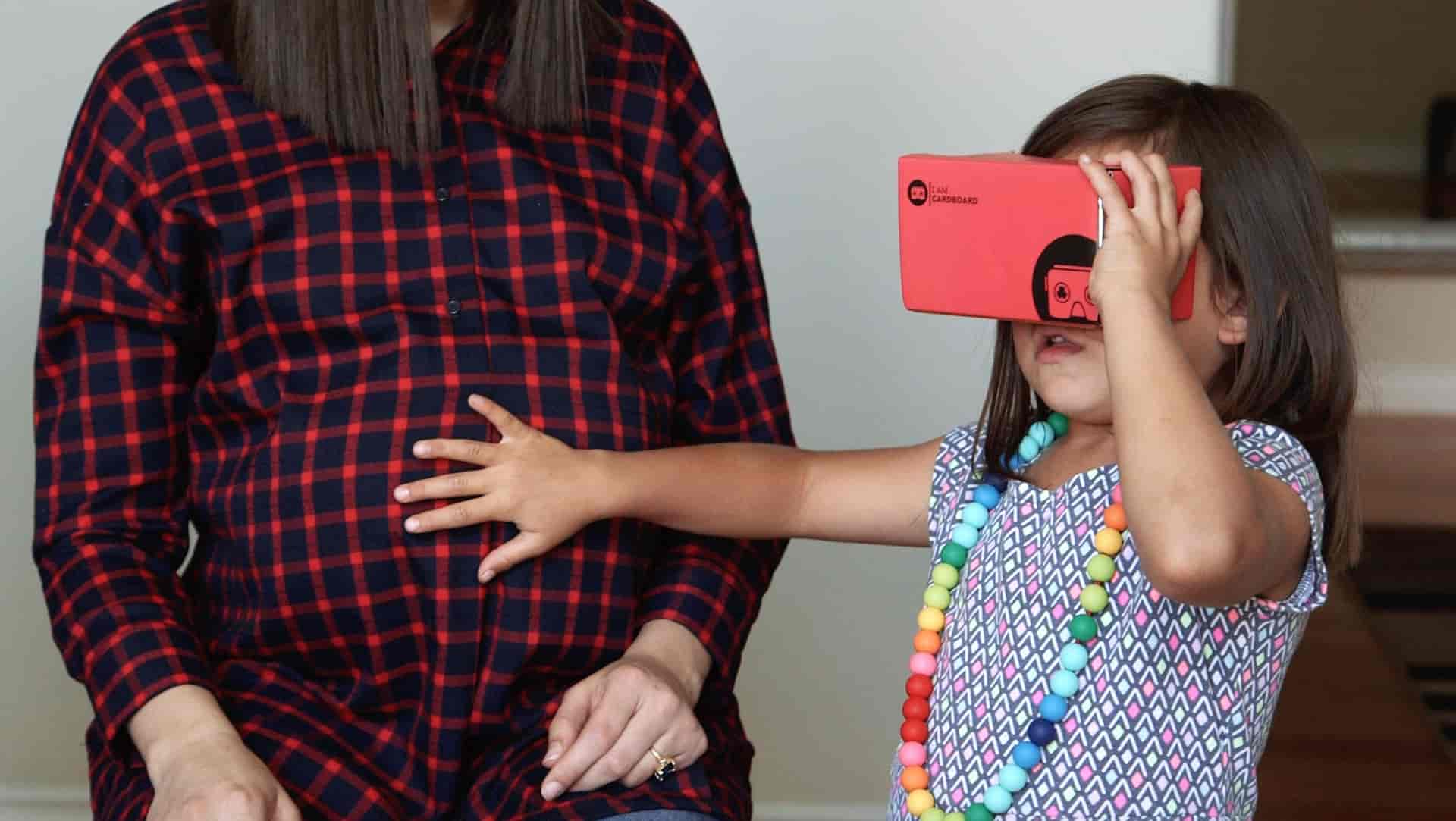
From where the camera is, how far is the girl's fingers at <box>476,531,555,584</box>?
110cm

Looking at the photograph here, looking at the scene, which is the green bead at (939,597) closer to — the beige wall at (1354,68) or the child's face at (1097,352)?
the child's face at (1097,352)

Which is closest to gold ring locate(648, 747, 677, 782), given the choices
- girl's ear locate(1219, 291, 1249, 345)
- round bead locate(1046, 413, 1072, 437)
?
round bead locate(1046, 413, 1072, 437)

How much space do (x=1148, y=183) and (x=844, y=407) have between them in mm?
909

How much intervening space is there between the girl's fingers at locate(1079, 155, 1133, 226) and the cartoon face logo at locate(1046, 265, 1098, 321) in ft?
0.13

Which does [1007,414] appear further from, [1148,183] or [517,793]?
[517,793]

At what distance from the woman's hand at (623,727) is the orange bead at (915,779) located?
14 centimetres

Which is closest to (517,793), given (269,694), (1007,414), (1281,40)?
(269,694)

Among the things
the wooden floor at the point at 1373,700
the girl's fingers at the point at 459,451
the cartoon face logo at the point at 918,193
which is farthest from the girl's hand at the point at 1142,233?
the wooden floor at the point at 1373,700

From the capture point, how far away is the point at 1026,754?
103 centimetres

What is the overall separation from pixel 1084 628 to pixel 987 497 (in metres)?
0.15

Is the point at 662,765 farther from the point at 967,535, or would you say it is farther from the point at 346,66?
the point at 346,66

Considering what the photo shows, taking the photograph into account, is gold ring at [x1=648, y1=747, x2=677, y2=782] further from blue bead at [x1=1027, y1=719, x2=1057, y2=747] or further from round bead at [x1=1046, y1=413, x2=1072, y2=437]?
round bead at [x1=1046, y1=413, x2=1072, y2=437]

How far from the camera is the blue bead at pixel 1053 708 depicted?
1035 millimetres

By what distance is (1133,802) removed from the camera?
102 centimetres
